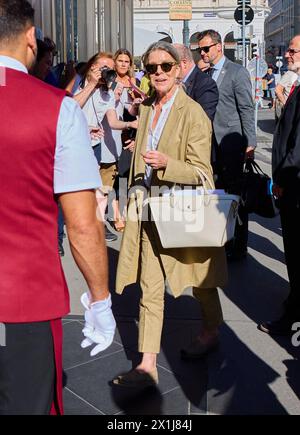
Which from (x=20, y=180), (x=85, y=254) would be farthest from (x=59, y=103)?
(x=85, y=254)

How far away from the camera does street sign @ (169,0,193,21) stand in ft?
70.9

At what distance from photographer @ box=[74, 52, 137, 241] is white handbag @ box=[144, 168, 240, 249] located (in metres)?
2.75

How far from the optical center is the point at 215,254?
4023 mm

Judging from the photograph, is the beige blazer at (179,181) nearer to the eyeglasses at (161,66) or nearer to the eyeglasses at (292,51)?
the eyeglasses at (161,66)

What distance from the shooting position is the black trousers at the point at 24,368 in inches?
84.2

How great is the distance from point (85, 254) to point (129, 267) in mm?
1715

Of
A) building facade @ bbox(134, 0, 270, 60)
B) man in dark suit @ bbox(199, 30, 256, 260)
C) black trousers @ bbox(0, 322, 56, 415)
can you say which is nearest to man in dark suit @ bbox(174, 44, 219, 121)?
man in dark suit @ bbox(199, 30, 256, 260)

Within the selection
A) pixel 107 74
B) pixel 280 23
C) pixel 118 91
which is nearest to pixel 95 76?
pixel 107 74

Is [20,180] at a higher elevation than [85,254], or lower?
higher

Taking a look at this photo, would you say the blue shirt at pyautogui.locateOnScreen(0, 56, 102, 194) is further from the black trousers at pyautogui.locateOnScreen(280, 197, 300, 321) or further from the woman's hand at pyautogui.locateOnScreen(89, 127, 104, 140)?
the woman's hand at pyautogui.locateOnScreen(89, 127, 104, 140)

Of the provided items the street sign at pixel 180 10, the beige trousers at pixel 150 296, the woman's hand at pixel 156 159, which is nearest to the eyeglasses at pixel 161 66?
the woman's hand at pixel 156 159

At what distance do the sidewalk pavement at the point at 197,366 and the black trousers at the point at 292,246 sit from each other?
9.9 inches
